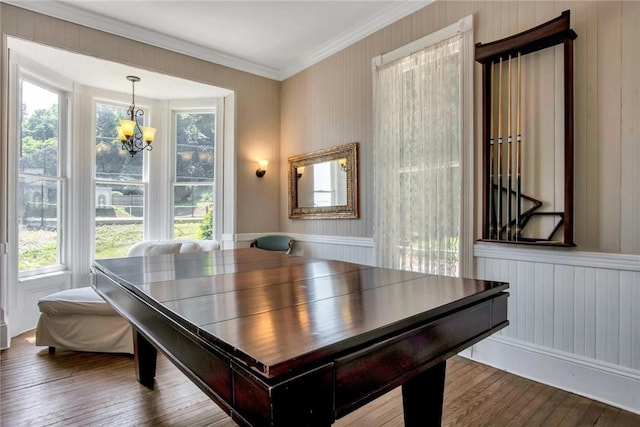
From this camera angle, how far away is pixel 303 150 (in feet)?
14.8

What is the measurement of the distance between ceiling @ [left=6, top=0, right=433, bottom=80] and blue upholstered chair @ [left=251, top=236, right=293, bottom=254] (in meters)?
2.25

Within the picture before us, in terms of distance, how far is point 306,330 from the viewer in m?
0.87

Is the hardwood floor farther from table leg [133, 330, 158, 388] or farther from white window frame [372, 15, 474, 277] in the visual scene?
white window frame [372, 15, 474, 277]

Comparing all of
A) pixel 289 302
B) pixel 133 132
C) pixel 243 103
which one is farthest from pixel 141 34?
pixel 289 302

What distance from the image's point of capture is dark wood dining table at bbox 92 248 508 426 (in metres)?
0.73

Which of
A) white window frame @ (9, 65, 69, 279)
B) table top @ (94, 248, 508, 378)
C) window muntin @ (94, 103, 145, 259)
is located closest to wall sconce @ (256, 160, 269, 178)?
window muntin @ (94, 103, 145, 259)

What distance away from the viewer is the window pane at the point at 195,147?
15.9 feet

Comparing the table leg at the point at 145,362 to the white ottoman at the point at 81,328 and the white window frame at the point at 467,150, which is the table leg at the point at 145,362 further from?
the white window frame at the point at 467,150

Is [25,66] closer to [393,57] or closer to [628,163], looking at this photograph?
[393,57]

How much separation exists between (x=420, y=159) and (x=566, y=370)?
1853 mm

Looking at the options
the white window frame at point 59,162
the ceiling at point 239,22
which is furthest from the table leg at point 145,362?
the ceiling at point 239,22

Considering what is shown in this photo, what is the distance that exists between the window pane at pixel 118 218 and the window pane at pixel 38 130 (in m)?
0.58

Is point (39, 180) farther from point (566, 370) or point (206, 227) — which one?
point (566, 370)

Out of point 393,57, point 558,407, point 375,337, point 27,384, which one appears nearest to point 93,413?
point 27,384
